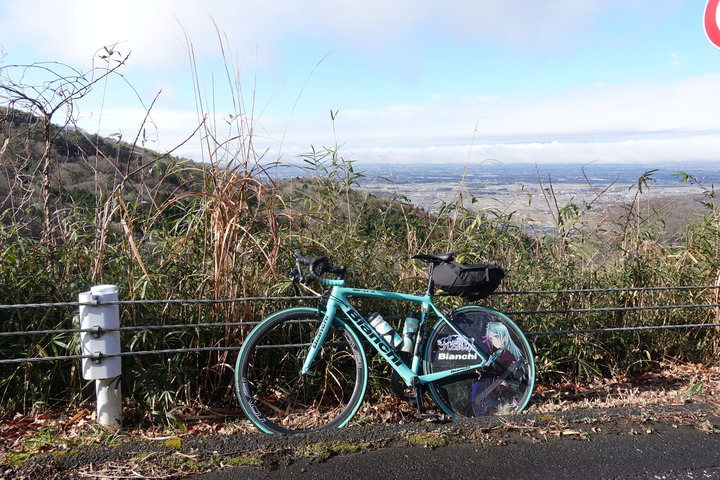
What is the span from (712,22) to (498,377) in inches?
102

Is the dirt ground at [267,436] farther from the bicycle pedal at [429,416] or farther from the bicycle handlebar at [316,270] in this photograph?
the bicycle handlebar at [316,270]

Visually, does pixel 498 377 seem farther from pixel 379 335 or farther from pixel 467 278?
pixel 379 335

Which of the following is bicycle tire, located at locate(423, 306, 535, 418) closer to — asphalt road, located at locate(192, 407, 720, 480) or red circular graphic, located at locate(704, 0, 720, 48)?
asphalt road, located at locate(192, 407, 720, 480)

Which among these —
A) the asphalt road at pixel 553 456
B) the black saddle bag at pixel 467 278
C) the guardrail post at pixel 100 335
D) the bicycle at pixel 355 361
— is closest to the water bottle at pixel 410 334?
the bicycle at pixel 355 361

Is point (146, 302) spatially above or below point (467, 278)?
below

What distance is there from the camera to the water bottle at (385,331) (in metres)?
3.49

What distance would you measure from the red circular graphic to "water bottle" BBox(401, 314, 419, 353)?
256 centimetres

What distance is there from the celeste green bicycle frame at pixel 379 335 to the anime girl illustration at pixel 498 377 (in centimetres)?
9

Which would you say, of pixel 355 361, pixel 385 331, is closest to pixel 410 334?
pixel 385 331

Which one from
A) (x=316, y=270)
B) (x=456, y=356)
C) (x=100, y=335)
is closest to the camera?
(x=100, y=335)

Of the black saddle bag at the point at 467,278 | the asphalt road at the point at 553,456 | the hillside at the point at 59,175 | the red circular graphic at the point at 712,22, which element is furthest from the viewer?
the hillside at the point at 59,175

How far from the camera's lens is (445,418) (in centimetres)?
356

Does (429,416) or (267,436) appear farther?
(429,416)

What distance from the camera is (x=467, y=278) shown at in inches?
137
